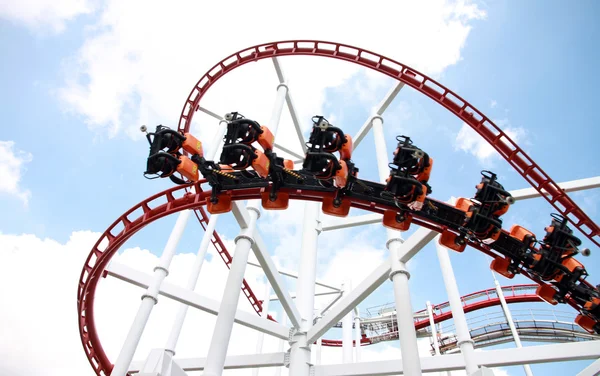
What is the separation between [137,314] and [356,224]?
326cm

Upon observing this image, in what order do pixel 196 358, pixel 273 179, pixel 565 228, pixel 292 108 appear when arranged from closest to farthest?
pixel 273 179, pixel 565 228, pixel 196 358, pixel 292 108

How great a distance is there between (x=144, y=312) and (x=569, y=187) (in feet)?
16.9

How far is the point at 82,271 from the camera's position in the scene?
18.9 ft

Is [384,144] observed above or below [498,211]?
above

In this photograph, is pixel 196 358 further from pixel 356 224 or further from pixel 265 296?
pixel 265 296

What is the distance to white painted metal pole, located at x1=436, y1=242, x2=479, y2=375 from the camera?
13.0ft

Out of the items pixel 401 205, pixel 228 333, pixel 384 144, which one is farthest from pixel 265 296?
pixel 401 205

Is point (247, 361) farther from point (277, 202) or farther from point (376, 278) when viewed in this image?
point (277, 202)

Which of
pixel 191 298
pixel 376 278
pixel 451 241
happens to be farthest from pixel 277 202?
pixel 191 298

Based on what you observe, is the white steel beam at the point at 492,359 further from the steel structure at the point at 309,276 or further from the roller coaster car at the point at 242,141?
the roller coaster car at the point at 242,141

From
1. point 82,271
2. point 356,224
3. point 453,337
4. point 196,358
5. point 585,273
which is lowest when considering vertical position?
point 196,358

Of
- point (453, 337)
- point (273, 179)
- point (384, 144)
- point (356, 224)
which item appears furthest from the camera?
point (453, 337)

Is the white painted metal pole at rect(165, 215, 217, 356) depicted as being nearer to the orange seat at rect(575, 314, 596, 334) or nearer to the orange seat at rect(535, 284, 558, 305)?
the orange seat at rect(535, 284, 558, 305)

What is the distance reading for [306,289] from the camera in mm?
5273
